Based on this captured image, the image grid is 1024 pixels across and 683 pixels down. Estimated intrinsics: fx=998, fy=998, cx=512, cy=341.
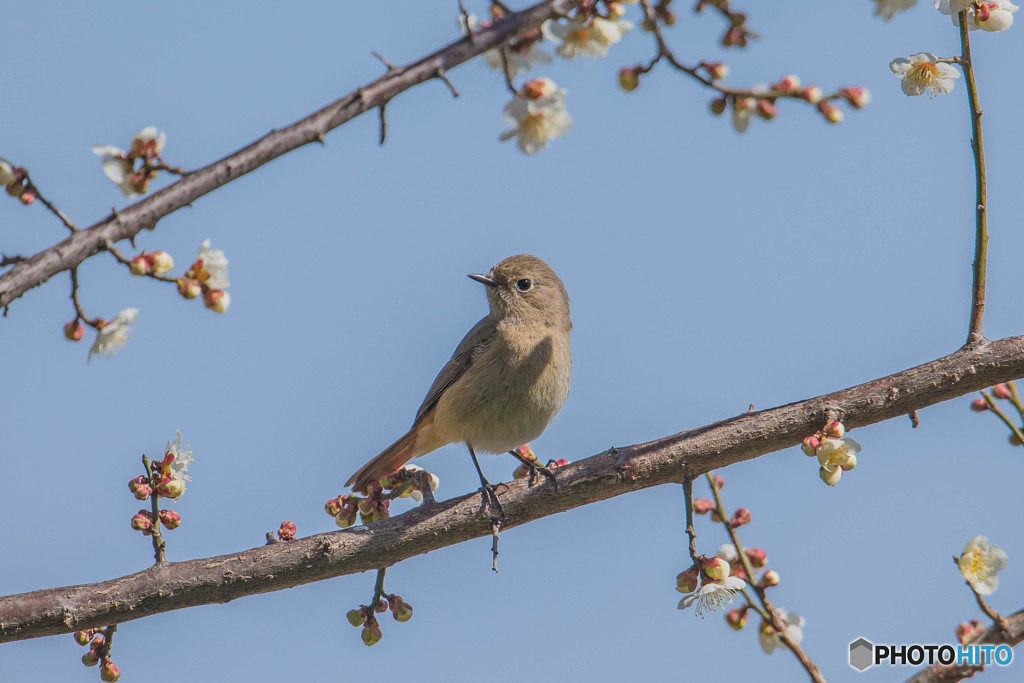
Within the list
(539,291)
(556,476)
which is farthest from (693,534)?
(539,291)

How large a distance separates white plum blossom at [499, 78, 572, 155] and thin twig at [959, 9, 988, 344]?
4.72ft

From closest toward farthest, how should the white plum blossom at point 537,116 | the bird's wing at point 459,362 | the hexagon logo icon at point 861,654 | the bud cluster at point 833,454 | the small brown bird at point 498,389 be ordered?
1. the white plum blossom at point 537,116
2. the bud cluster at point 833,454
3. the hexagon logo icon at point 861,654
4. the small brown bird at point 498,389
5. the bird's wing at point 459,362

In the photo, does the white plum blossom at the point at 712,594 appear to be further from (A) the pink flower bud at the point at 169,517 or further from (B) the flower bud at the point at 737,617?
(A) the pink flower bud at the point at 169,517

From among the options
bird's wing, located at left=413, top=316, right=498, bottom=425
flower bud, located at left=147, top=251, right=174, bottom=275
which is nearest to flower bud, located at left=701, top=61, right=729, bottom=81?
flower bud, located at left=147, top=251, right=174, bottom=275

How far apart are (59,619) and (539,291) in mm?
4205

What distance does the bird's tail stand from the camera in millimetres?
6715

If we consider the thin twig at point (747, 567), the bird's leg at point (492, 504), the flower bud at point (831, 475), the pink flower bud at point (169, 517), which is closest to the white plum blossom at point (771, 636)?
the thin twig at point (747, 567)

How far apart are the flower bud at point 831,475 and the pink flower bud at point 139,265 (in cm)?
284

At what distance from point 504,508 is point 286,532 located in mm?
1088

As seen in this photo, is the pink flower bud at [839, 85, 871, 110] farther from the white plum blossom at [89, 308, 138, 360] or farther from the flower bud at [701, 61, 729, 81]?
the white plum blossom at [89, 308, 138, 360]

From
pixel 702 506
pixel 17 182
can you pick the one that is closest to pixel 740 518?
pixel 702 506

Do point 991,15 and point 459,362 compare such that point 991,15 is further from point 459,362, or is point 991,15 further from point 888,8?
point 459,362

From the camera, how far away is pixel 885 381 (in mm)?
4625

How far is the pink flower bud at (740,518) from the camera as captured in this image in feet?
15.4
